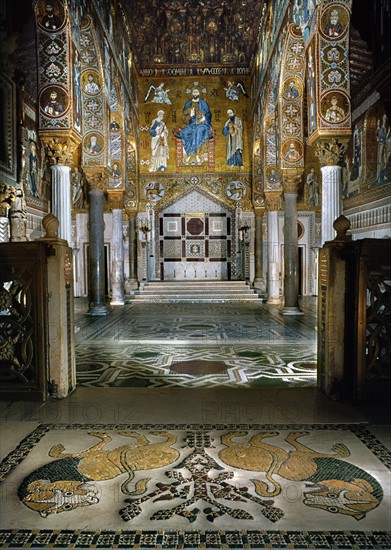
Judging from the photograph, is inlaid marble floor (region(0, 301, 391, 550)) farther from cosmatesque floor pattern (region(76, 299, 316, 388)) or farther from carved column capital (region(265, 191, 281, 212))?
carved column capital (region(265, 191, 281, 212))

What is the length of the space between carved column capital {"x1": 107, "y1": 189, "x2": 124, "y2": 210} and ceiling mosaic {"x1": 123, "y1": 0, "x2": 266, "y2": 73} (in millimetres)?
6193

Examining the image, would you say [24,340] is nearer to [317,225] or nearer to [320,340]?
[320,340]

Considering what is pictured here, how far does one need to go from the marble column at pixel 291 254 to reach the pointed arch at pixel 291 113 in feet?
1.69

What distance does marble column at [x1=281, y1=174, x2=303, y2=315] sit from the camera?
1176 cm

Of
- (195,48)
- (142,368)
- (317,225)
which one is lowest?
(142,368)

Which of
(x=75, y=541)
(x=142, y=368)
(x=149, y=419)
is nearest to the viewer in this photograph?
(x=75, y=541)

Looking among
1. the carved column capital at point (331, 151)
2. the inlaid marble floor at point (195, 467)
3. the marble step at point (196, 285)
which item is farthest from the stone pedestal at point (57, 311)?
the marble step at point (196, 285)

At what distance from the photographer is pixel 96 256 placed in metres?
12.4

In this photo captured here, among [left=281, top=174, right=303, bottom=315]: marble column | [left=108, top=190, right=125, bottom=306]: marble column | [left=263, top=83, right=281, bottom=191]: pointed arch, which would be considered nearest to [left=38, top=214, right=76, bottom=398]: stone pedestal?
[left=281, top=174, right=303, bottom=315]: marble column

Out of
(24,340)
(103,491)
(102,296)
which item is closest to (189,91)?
(102,296)

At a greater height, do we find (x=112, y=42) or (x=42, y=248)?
(x=112, y=42)

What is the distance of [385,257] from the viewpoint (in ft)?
12.2

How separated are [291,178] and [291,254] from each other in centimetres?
209

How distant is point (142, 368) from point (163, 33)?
15514 millimetres
